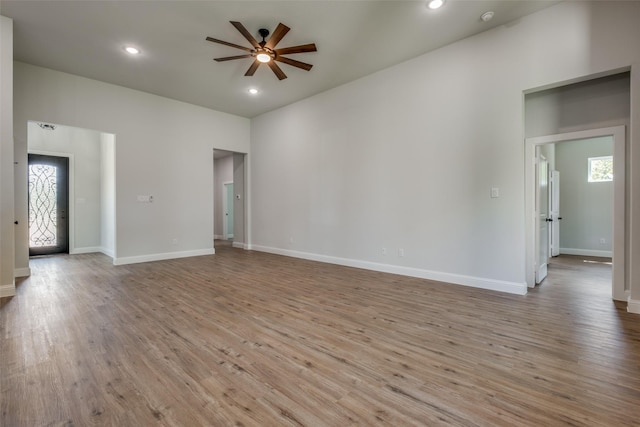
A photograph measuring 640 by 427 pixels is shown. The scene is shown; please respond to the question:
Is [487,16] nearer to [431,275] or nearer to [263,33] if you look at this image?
[263,33]

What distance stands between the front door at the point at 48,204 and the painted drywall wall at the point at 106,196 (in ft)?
2.39

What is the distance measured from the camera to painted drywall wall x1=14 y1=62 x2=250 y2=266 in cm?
469

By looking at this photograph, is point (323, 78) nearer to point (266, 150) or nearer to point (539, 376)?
point (266, 150)

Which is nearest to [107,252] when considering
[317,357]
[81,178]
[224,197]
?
[81,178]

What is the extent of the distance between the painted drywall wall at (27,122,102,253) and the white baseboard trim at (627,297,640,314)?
1020 cm

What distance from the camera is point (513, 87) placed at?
3572 mm

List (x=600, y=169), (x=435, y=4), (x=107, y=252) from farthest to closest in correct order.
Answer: (x=107, y=252), (x=600, y=169), (x=435, y=4)

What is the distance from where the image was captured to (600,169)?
643 centimetres

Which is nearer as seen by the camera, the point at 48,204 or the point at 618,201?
the point at 618,201

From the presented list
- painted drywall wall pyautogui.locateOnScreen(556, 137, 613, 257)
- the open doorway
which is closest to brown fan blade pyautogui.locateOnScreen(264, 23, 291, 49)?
the open doorway

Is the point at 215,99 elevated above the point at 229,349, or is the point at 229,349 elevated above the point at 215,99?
the point at 215,99

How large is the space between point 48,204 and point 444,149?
8.88 metres

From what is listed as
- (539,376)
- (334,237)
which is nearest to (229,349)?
(539,376)

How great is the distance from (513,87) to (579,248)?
18.0 feet
